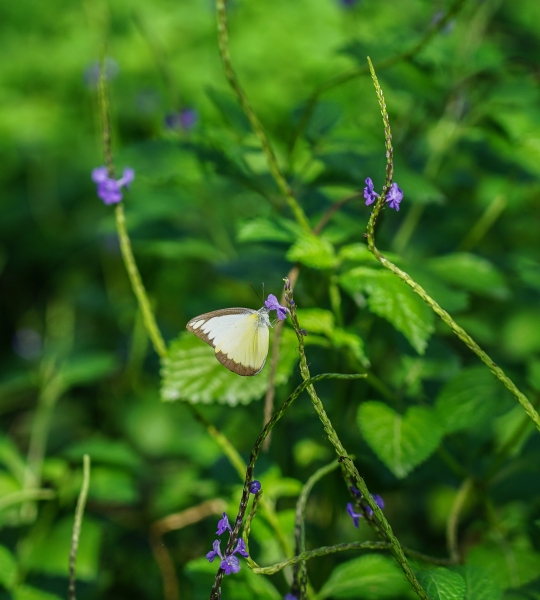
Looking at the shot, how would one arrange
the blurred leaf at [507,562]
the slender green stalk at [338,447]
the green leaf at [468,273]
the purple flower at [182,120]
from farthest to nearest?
the purple flower at [182,120]
the green leaf at [468,273]
the blurred leaf at [507,562]
the slender green stalk at [338,447]

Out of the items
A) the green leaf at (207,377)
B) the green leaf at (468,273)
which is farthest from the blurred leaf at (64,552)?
the green leaf at (468,273)

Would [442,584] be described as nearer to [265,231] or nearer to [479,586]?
[479,586]

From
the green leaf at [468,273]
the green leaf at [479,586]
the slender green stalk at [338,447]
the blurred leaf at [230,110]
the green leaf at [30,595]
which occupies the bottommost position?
the green leaf at [479,586]

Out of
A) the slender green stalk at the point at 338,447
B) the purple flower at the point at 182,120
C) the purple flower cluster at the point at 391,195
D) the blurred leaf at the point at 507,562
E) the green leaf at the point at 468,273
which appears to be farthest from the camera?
the purple flower at the point at 182,120

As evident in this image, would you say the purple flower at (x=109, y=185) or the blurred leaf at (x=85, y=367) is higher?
the blurred leaf at (x=85, y=367)

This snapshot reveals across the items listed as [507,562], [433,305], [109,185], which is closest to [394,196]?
[433,305]

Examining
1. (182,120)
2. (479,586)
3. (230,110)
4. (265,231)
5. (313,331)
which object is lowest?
(479,586)

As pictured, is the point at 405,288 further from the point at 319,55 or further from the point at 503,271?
the point at 319,55

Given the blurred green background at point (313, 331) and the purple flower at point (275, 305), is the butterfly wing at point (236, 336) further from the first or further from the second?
the blurred green background at point (313, 331)
